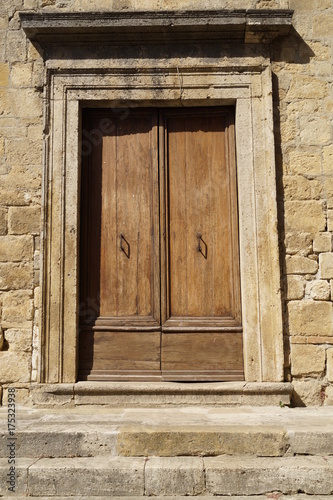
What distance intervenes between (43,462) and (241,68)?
3.54 metres

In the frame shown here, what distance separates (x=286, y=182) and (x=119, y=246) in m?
1.58

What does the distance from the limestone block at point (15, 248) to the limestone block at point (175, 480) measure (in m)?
2.10

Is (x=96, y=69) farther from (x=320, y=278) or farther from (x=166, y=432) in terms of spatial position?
(x=166, y=432)

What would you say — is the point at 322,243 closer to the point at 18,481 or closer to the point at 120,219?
the point at 120,219

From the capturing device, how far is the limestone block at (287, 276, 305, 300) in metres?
4.04

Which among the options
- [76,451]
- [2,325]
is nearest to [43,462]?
[76,451]

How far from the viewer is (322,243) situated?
409cm

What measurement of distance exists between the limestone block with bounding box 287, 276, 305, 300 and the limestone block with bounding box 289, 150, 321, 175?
93cm

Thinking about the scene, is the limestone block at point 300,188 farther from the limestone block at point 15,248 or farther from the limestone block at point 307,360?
the limestone block at point 15,248

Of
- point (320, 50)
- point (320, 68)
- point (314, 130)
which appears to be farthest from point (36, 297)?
point (320, 50)

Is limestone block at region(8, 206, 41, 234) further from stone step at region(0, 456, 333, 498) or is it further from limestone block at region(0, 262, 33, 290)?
stone step at region(0, 456, 333, 498)

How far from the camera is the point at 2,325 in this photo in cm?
409

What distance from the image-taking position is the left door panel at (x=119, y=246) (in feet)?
13.6

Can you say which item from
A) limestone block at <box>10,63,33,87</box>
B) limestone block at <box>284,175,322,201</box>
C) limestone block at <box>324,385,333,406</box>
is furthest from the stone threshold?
limestone block at <box>10,63,33,87</box>
